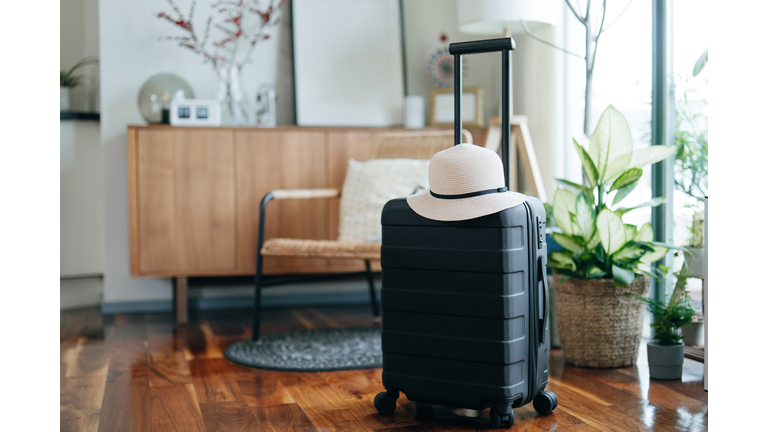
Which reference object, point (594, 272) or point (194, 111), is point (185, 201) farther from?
point (594, 272)

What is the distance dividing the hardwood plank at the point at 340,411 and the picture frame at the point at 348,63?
5.61ft

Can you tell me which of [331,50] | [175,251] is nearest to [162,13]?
[331,50]

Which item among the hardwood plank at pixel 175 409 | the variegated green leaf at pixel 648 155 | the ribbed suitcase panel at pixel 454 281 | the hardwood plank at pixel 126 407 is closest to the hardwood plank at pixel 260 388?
the hardwood plank at pixel 175 409

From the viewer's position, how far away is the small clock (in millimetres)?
2902

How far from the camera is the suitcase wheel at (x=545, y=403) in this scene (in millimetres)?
1562

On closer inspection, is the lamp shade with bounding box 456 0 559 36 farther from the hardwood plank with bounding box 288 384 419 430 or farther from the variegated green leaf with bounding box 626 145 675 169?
the hardwood plank with bounding box 288 384 419 430

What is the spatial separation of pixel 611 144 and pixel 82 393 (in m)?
1.64

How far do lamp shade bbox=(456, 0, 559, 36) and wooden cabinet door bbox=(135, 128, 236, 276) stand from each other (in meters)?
1.16

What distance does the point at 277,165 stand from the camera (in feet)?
9.73

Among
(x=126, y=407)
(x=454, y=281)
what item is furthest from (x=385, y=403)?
(x=126, y=407)

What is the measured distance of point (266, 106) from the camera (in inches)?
123

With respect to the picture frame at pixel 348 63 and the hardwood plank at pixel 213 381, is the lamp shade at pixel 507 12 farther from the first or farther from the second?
the hardwood plank at pixel 213 381

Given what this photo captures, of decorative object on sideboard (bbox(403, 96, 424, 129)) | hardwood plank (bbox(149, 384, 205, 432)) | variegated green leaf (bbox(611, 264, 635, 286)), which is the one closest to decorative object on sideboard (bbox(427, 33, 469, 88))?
decorative object on sideboard (bbox(403, 96, 424, 129))
